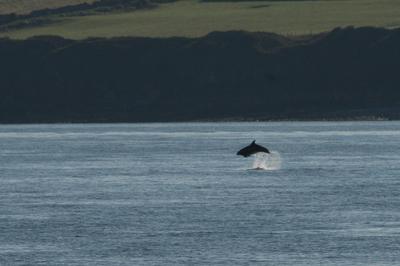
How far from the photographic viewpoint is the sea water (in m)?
66.1

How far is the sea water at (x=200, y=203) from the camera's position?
217ft

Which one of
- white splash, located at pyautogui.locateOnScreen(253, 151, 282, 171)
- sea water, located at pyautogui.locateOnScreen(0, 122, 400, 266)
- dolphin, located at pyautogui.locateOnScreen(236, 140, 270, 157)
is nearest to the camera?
sea water, located at pyautogui.locateOnScreen(0, 122, 400, 266)

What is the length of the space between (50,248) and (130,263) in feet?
18.0

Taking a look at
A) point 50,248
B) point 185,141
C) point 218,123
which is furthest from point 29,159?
point 218,123

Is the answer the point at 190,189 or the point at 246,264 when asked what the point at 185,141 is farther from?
the point at 246,264

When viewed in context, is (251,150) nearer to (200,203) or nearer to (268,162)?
(200,203)

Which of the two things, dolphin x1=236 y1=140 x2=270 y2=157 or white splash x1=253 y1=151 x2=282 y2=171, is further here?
white splash x1=253 y1=151 x2=282 y2=171

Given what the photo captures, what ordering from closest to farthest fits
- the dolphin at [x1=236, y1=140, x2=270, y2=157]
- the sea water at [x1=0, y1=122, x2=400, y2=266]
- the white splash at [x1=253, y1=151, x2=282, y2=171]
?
1. the sea water at [x1=0, y1=122, x2=400, y2=266]
2. the dolphin at [x1=236, y1=140, x2=270, y2=157]
3. the white splash at [x1=253, y1=151, x2=282, y2=171]

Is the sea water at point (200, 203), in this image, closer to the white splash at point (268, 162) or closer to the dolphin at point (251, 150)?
the white splash at point (268, 162)

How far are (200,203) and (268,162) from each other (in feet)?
117

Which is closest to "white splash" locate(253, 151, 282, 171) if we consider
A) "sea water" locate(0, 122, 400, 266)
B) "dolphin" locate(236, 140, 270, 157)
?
"sea water" locate(0, 122, 400, 266)

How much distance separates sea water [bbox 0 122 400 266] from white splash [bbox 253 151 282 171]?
24 centimetres

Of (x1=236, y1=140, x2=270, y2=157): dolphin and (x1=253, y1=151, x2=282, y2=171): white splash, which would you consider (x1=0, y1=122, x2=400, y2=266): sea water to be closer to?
(x1=253, y1=151, x2=282, y2=171): white splash

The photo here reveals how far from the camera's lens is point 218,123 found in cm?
19538
